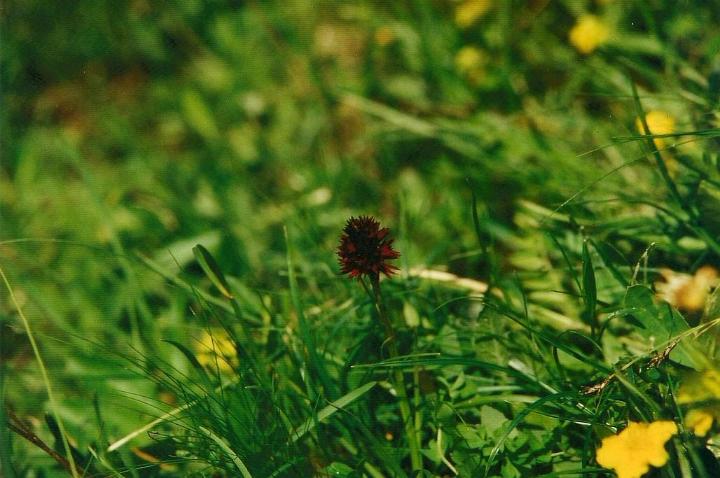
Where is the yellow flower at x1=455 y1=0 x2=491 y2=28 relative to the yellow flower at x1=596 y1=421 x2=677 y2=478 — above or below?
above

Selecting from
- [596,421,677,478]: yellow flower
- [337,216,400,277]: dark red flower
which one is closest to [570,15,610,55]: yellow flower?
[337,216,400,277]: dark red flower

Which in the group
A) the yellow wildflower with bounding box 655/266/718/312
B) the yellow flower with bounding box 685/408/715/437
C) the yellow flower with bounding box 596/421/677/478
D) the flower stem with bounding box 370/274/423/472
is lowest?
the yellow flower with bounding box 596/421/677/478

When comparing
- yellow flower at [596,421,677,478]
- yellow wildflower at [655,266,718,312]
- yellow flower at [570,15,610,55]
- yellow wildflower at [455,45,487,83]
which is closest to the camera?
yellow flower at [596,421,677,478]

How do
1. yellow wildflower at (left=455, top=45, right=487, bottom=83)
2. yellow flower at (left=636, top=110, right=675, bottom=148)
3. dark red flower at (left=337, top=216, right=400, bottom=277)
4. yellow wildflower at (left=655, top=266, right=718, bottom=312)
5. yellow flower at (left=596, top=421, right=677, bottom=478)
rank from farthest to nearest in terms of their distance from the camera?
yellow wildflower at (left=455, top=45, right=487, bottom=83)
yellow flower at (left=636, top=110, right=675, bottom=148)
yellow wildflower at (left=655, top=266, right=718, bottom=312)
dark red flower at (left=337, top=216, right=400, bottom=277)
yellow flower at (left=596, top=421, right=677, bottom=478)

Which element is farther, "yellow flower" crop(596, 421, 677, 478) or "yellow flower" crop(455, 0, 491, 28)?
"yellow flower" crop(455, 0, 491, 28)

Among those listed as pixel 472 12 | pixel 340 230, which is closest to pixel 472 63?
pixel 472 12

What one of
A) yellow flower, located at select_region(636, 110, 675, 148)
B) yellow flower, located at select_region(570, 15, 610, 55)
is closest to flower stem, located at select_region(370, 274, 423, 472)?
yellow flower, located at select_region(636, 110, 675, 148)

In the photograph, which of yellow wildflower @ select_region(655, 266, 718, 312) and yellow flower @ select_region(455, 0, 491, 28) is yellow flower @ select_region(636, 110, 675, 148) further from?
yellow flower @ select_region(455, 0, 491, 28)
